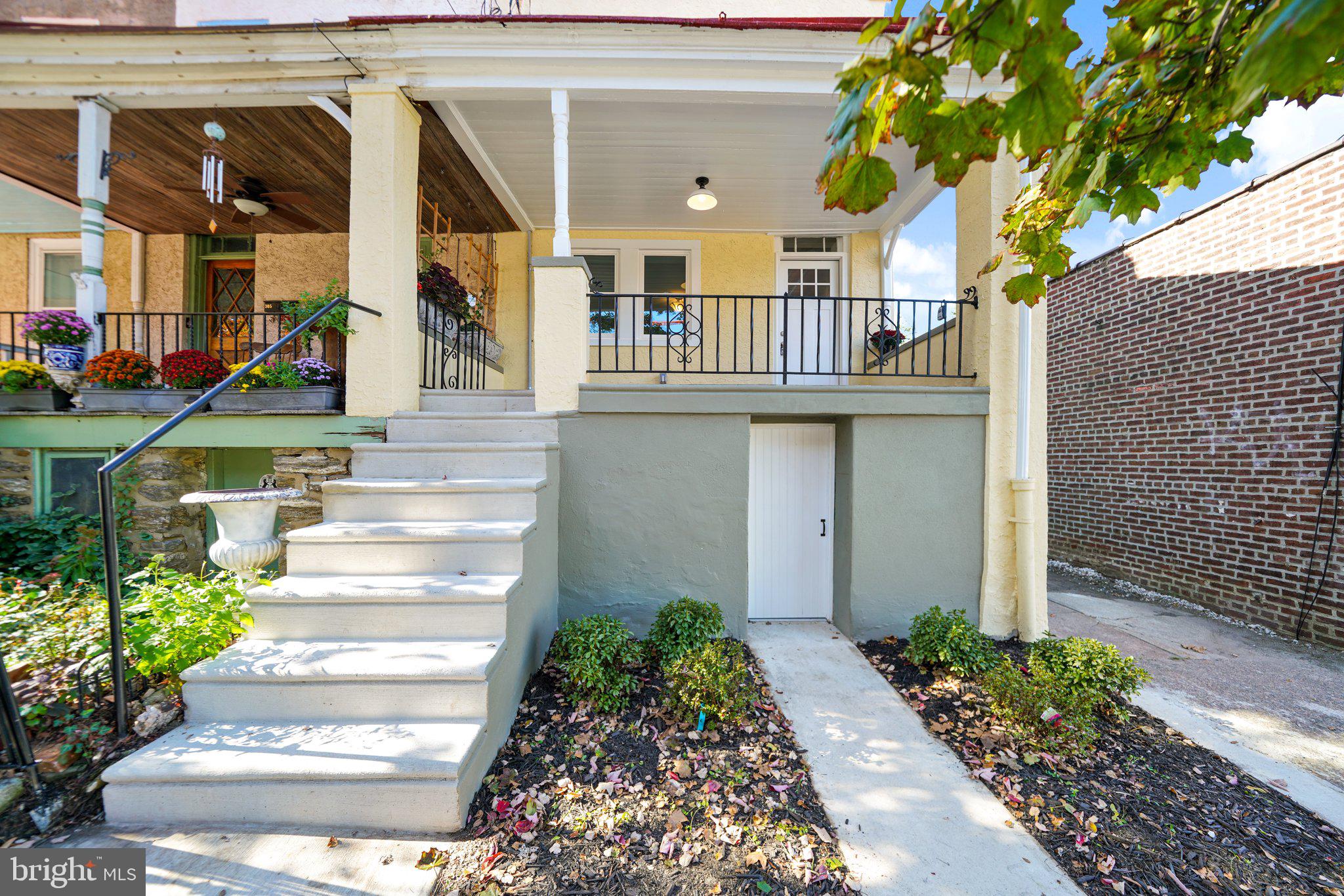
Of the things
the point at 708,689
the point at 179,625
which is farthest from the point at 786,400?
the point at 179,625

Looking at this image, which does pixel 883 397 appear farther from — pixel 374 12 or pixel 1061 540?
pixel 374 12

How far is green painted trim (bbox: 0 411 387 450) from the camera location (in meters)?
3.62

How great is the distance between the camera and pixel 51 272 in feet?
20.9

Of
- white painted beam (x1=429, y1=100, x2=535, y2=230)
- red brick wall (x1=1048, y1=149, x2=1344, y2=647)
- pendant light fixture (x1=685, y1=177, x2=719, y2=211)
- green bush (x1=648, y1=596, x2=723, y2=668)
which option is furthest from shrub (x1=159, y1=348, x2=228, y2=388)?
red brick wall (x1=1048, y1=149, x2=1344, y2=647)

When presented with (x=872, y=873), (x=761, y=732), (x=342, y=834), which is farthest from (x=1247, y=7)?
(x=342, y=834)

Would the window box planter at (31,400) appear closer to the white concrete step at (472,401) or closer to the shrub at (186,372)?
the shrub at (186,372)

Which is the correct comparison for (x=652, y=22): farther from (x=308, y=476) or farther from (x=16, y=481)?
(x=16, y=481)

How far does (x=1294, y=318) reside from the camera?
4.02 metres

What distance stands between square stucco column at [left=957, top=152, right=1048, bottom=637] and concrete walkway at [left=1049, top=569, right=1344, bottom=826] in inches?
27.7

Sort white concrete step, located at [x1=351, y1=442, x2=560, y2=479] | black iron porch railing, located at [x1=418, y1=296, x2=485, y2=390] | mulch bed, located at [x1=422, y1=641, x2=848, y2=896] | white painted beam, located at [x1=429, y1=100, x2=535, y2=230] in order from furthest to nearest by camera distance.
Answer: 1. black iron porch railing, located at [x1=418, y1=296, x2=485, y2=390]
2. white painted beam, located at [x1=429, y1=100, x2=535, y2=230]
3. white concrete step, located at [x1=351, y1=442, x2=560, y2=479]
4. mulch bed, located at [x1=422, y1=641, x2=848, y2=896]

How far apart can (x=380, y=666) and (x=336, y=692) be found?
0.20 metres

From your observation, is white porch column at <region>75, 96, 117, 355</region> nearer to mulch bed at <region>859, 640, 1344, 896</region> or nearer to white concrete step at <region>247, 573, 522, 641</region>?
white concrete step at <region>247, 573, 522, 641</region>

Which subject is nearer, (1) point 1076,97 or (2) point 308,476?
(1) point 1076,97

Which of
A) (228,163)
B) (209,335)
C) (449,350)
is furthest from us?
(209,335)
